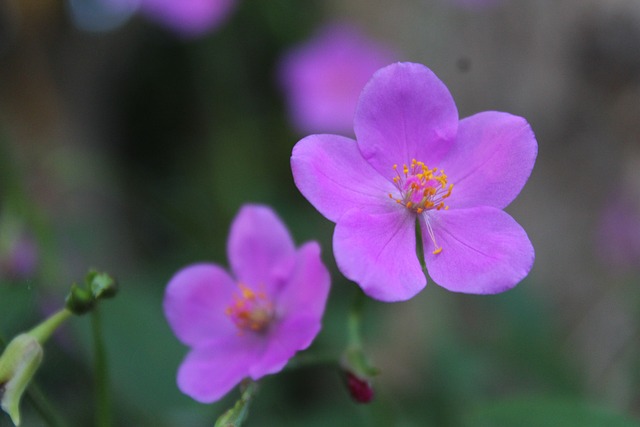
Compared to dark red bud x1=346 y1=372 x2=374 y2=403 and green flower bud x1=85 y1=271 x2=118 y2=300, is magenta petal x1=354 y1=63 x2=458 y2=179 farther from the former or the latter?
green flower bud x1=85 y1=271 x2=118 y2=300

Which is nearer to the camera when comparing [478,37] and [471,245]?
[471,245]

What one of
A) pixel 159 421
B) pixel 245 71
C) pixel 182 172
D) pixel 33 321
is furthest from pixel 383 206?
pixel 245 71

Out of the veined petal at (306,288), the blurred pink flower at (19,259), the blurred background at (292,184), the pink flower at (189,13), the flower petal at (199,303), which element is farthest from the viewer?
the pink flower at (189,13)

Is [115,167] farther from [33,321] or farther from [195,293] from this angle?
[195,293]

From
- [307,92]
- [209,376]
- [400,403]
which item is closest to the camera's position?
[209,376]

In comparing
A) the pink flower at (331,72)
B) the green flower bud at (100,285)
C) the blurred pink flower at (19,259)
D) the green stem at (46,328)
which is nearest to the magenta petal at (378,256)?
the green flower bud at (100,285)

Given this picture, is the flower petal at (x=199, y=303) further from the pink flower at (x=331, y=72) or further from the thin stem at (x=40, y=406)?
the pink flower at (x=331, y=72)

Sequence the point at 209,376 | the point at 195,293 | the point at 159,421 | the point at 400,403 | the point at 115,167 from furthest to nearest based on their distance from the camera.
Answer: the point at 115,167
the point at 400,403
the point at 159,421
the point at 195,293
the point at 209,376
